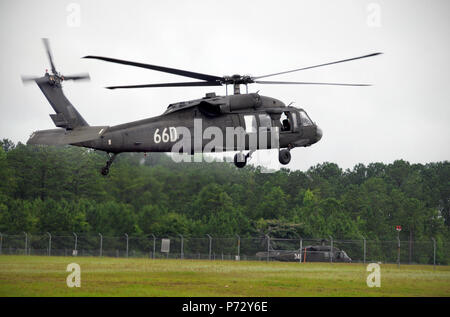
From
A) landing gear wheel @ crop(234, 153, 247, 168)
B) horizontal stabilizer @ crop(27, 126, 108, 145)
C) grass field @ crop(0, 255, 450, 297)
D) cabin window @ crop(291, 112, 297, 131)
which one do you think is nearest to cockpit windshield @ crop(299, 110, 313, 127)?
cabin window @ crop(291, 112, 297, 131)

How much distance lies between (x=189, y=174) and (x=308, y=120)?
1208cm

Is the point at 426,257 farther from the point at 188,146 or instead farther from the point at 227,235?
the point at 188,146

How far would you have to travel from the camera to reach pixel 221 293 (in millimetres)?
20891

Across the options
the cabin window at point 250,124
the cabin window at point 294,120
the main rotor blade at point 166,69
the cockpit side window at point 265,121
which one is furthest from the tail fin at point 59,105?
the cabin window at point 294,120

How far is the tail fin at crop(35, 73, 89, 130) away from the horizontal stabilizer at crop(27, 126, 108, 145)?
0.49m

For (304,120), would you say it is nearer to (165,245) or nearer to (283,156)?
(283,156)

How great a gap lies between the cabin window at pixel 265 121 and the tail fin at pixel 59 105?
8766 millimetres

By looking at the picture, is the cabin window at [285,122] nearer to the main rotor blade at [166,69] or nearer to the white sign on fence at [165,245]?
the main rotor blade at [166,69]

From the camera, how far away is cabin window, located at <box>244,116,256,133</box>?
97.2ft

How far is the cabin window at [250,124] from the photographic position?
29.6 metres

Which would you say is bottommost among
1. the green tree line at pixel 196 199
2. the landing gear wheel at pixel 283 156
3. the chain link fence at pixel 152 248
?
the chain link fence at pixel 152 248

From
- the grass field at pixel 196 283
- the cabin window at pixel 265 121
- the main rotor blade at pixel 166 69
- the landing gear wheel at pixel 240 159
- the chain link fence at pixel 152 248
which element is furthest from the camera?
the chain link fence at pixel 152 248

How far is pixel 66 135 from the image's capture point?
28.3m
